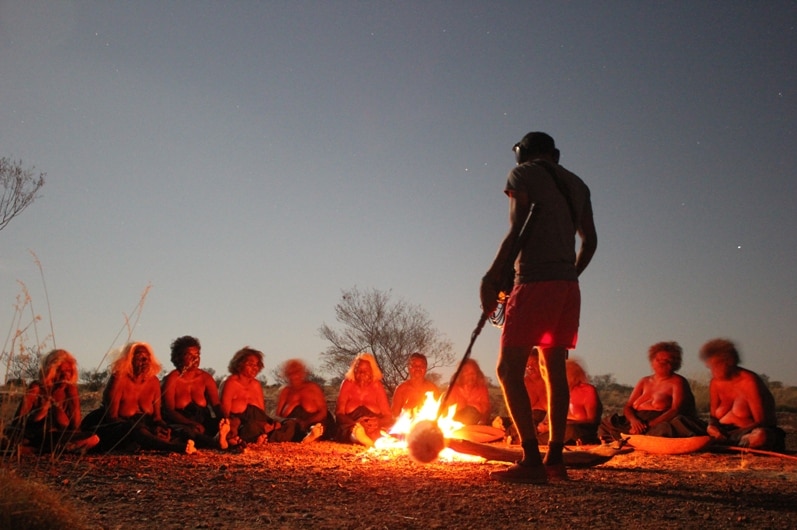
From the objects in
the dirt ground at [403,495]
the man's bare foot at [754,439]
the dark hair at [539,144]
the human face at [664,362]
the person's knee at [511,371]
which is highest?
the dark hair at [539,144]

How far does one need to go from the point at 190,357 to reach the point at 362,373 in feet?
6.83

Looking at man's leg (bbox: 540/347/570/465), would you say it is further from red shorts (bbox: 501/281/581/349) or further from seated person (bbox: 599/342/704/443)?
seated person (bbox: 599/342/704/443)

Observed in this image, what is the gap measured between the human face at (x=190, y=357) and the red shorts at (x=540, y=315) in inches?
180

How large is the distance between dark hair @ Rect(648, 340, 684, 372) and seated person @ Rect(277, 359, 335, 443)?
151 inches

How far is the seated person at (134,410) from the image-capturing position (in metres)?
6.67

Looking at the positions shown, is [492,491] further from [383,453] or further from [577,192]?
[383,453]

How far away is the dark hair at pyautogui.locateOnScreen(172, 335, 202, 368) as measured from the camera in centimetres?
797

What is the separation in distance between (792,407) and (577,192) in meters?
22.0

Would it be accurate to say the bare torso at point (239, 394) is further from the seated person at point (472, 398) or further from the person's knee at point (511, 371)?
the person's knee at point (511, 371)

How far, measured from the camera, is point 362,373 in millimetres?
8953

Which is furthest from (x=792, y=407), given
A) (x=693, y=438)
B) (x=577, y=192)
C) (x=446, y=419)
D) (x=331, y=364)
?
(x=577, y=192)

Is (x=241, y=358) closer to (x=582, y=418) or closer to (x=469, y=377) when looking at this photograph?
(x=469, y=377)

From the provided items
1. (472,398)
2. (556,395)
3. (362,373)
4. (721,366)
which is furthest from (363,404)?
(556,395)

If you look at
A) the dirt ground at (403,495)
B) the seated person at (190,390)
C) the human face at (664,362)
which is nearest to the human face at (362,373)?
the seated person at (190,390)
